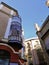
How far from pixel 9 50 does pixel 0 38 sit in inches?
53.3

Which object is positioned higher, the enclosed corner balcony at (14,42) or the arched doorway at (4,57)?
the enclosed corner balcony at (14,42)

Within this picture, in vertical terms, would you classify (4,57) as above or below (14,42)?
below

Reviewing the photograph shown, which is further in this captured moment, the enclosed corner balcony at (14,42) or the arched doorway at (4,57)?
the enclosed corner balcony at (14,42)

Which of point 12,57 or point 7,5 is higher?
point 12,57

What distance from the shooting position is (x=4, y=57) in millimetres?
8547

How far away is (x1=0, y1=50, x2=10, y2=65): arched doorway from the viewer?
8.31 m

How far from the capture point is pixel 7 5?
17.1m

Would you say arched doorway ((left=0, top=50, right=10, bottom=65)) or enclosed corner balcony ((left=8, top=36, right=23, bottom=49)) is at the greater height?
enclosed corner balcony ((left=8, top=36, right=23, bottom=49))

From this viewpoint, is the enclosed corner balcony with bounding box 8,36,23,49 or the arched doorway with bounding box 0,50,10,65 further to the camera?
the enclosed corner balcony with bounding box 8,36,23,49

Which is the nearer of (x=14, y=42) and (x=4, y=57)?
(x=4, y=57)

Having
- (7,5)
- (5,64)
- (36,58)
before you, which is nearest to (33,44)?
(36,58)

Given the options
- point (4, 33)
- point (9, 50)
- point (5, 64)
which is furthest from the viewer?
point (4, 33)

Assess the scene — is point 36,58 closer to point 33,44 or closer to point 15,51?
point 33,44

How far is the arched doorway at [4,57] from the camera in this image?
27.3 feet
